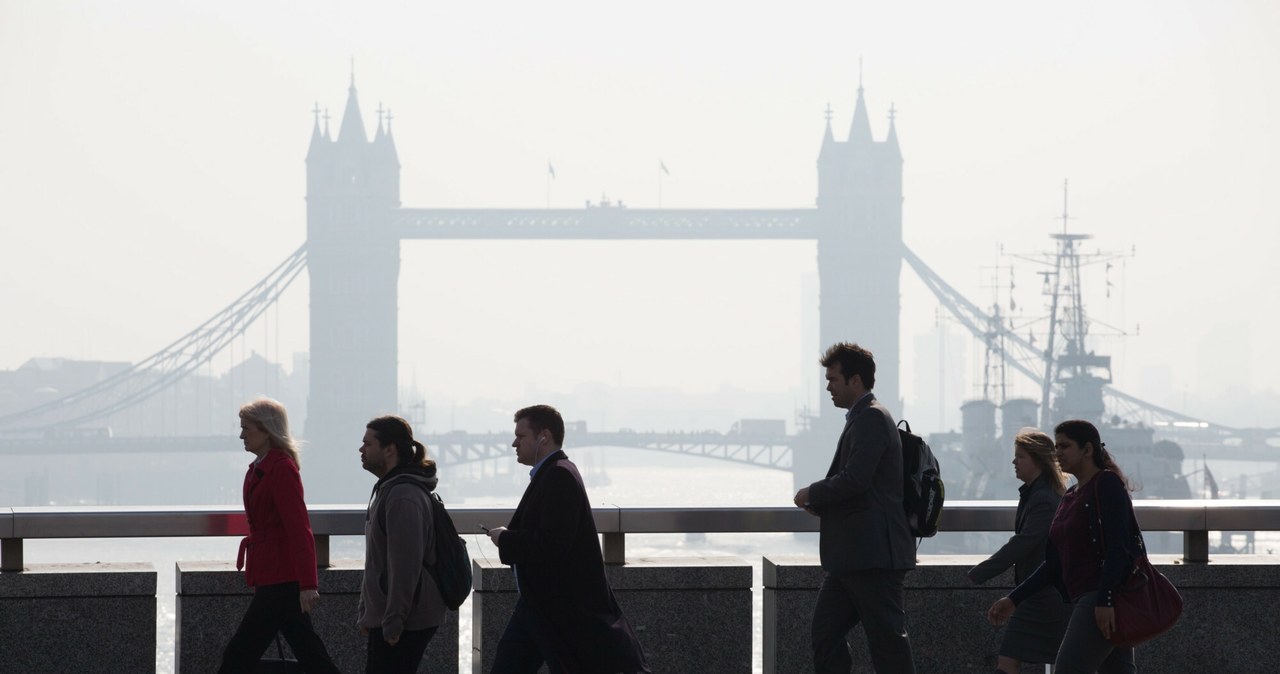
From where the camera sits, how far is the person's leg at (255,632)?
11.5 ft

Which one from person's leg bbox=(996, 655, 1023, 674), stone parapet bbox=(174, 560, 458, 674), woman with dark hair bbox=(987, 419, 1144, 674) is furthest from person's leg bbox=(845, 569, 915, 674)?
stone parapet bbox=(174, 560, 458, 674)

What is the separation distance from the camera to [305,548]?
3.55m

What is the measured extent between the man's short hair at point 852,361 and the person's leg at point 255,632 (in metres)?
1.24

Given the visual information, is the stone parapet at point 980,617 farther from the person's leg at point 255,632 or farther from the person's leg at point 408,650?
the person's leg at point 255,632

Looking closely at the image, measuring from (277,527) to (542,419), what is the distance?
666mm

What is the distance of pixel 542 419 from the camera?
10.8 ft

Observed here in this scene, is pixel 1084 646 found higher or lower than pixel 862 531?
lower

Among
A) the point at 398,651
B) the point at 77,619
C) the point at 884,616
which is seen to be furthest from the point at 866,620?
the point at 77,619

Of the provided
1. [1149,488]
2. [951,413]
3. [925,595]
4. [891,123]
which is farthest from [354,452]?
[951,413]

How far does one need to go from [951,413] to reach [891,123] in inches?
3187

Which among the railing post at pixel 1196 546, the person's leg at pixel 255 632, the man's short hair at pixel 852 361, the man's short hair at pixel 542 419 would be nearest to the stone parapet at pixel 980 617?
the railing post at pixel 1196 546

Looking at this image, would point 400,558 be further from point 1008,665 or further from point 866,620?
point 1008,665

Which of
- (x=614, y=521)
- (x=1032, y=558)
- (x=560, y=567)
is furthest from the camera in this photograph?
(x=614, y=521)

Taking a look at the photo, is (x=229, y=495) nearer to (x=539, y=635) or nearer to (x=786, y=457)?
(x=786, y=457)
